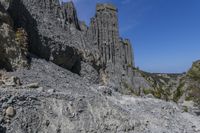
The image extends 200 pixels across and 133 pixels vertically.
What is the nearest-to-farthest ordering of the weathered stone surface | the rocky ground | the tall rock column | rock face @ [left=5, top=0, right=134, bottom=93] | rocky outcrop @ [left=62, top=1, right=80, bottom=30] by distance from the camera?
the weathered stone surface, the rocky ground, rock face @ [left=5, top=0, right=134, bottom=93], rocky outcrop @ [left=62, top=1, right=80, bottom=30], the tall rock column

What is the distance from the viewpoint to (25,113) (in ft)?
71.1

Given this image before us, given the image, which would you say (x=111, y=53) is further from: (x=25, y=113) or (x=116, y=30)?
(x=25, y=113)

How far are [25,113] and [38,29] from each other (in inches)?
526

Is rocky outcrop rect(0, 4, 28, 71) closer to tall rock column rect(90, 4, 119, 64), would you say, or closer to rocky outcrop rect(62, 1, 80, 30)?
rocky outcrop rect(62, 1, 80, 30)

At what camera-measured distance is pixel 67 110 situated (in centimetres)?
2358

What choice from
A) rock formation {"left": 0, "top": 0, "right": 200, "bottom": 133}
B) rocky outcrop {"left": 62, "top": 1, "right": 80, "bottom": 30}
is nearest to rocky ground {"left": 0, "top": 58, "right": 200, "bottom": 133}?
rock formation {"left": 0, "top": 0, "right": 200, "bottom": 133}

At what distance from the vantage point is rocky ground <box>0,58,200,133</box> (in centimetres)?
2155

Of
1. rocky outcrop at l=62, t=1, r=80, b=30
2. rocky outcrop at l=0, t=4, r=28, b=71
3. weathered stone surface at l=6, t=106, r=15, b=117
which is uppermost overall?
rocky outcrop at l=62, t=1, r=80, b=30

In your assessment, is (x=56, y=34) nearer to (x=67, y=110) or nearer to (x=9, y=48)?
(x=9, y=48)

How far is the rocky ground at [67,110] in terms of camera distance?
2155 centimetres

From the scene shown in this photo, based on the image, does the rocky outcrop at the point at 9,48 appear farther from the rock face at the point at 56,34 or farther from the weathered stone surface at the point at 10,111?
the weathered stone surface at the point at 10,111

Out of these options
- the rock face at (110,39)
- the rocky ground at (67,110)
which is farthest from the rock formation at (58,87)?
the rock face at (110,39)

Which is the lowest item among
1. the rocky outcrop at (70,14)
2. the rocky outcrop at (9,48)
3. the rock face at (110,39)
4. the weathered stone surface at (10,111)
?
the weathered stone surface at (10,111)

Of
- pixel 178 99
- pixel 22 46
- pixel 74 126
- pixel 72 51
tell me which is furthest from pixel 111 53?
pixel 74 126
